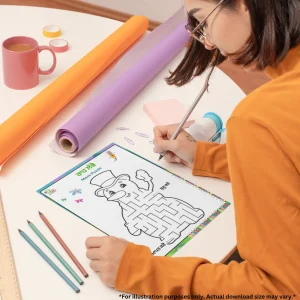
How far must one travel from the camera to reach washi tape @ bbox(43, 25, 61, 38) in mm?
1452

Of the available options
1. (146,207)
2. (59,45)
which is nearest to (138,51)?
(59,45)

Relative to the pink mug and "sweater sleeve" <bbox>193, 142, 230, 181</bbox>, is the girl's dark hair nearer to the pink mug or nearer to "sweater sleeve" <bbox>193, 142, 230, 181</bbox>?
"sweater sleeve" <bbox>193, 142, 230, 181</bbox>

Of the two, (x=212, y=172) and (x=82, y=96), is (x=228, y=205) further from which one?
(x=82, y=96)

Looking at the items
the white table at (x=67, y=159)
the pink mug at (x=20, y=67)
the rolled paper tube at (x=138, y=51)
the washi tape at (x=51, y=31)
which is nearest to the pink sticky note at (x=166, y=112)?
the white table at (x=67, y=159)

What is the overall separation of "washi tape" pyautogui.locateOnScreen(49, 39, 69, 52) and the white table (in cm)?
2

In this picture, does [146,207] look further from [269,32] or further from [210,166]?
[269,32]

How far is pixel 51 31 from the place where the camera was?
4.81 feet

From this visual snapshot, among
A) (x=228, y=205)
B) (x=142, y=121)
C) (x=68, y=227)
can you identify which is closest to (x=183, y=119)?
(x=142, y=121)

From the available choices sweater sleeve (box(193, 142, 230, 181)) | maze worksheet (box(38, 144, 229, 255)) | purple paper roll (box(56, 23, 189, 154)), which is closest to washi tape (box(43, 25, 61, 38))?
purple paper roll (box(56, 23, 189, 154))

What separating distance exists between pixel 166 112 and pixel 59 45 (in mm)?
379

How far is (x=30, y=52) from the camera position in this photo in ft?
4.03

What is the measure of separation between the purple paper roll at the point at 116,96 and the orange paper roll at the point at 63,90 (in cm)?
6

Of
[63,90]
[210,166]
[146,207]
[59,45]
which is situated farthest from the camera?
[59,45]

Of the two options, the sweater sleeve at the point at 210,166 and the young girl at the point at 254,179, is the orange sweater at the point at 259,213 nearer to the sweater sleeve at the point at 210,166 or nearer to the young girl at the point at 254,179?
the young girl at the point at 254,179
